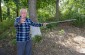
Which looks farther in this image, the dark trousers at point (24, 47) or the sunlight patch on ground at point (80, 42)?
the sunlight patch on ground at point (80, 42)

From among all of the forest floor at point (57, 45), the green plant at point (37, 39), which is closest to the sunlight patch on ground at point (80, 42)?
the forest floor at point (57, 45)

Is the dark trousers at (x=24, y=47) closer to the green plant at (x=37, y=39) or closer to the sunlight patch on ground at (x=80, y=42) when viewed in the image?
the green plant at (x=37, y=39)

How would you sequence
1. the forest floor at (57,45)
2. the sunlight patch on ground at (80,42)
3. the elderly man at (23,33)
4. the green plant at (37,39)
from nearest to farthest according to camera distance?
the elderly man at (23,33) < the forest floor at (57,45) < the green plant at (37,39) < the sunlight patch on ground at (80,42)

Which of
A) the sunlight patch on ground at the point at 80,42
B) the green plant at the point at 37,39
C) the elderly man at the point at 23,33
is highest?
the elderly man at the point at 23,33

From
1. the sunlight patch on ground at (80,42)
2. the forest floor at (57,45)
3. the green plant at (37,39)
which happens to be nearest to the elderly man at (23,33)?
the forest floor at (57,45)

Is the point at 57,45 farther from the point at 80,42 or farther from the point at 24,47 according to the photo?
the point at 24,47

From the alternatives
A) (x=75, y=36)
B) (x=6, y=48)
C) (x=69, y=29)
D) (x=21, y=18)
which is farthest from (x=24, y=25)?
(x=69, y=29)

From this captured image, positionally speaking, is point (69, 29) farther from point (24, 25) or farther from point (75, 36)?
point (24, 25)

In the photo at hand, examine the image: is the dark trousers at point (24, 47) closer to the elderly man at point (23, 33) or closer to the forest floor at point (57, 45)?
the elderly man at point (23, 33)

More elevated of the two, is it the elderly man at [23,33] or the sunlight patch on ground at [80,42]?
the elderly man at [23,33]

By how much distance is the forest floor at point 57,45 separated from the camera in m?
8.59

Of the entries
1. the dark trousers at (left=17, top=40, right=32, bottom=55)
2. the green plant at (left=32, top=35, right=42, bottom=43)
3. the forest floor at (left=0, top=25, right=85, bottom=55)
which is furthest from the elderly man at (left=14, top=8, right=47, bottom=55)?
the green plant at (left=32, top=35, right=42, bottom=43)

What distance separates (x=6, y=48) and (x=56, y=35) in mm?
2776

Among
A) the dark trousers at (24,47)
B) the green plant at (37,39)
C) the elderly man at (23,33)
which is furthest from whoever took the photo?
the green plant at (37,39)
